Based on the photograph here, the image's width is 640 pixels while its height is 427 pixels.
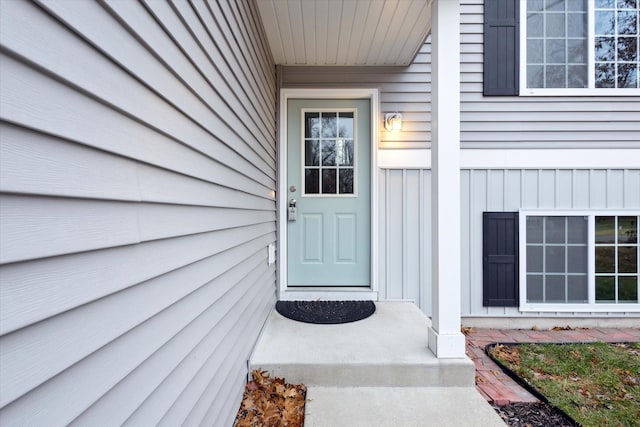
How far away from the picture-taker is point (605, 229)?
304cm

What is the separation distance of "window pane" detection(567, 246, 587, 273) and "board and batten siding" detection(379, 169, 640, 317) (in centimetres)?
42

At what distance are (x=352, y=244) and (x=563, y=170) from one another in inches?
86.6

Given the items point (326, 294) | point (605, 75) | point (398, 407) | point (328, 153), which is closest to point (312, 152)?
point (328, 153)

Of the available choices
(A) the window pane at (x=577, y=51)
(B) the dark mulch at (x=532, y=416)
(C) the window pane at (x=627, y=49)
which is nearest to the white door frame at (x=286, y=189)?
(B) the dark mulch at (x=532, y=416)

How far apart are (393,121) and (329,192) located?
3.01 feet

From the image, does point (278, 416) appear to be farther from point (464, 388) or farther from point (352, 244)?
point (352, 244)

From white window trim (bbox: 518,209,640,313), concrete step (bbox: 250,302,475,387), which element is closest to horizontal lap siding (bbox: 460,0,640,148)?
white window trim (bbox: 518,209,640,313)

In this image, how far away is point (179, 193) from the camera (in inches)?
37.4

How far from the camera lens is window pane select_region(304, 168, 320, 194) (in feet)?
9.92

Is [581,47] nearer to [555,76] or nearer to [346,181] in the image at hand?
[555,76]

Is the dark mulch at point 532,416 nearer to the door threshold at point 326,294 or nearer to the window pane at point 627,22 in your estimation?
the door threshold at point 326,294

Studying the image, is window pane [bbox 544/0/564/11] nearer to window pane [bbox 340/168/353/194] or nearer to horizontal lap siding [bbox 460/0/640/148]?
horizontal lap siding [bbox 460/0/640/148]

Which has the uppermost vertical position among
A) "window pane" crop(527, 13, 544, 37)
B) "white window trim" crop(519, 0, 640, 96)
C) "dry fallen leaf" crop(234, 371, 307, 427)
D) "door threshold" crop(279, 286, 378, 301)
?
"window pane" crop(527, 13, 544, 37)

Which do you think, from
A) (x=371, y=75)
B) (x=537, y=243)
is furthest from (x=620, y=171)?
(x=371, y=75)
